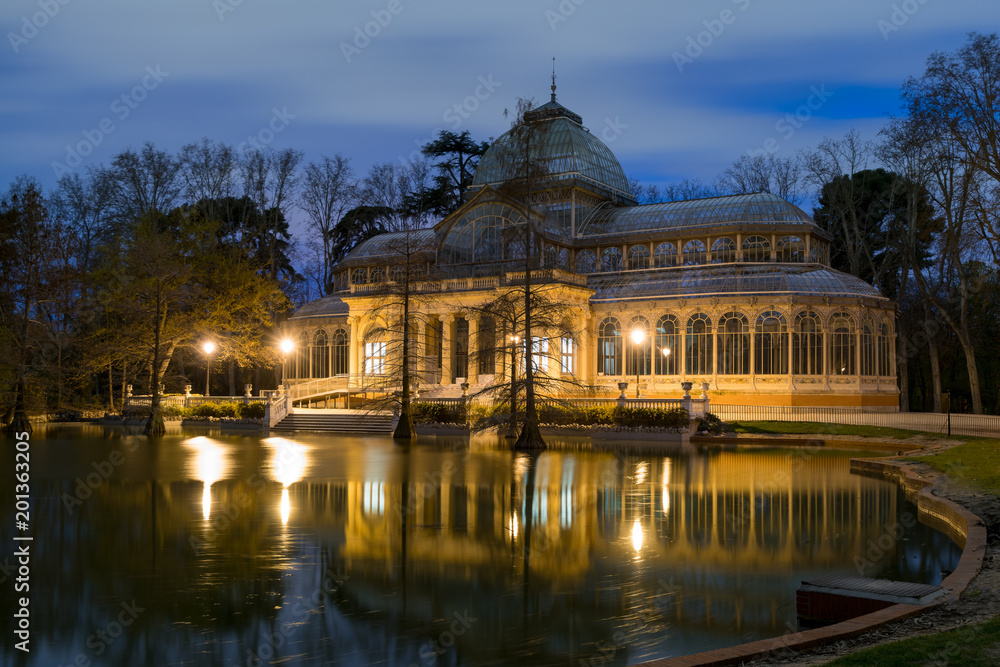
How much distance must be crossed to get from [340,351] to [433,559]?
43758mm

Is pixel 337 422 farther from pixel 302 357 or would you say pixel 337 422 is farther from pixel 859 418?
pixel 859 418

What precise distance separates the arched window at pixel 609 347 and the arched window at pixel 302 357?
65.5ft

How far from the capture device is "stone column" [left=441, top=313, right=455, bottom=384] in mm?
47938

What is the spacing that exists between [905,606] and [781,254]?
132 feet

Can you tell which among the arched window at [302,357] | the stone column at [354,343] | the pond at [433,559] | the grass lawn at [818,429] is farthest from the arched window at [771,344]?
the arched window at [302,357]

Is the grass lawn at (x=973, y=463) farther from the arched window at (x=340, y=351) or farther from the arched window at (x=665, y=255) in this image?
the arched window at (x=340, y=351)

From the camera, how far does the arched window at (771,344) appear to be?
139ft

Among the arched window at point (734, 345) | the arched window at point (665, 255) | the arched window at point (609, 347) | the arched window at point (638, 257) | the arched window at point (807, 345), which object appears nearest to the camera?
the arched window at point (807, 345)

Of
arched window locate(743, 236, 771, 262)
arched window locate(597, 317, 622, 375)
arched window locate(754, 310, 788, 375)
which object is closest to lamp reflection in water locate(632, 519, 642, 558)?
arched window locate(754, 310, 788, 375)

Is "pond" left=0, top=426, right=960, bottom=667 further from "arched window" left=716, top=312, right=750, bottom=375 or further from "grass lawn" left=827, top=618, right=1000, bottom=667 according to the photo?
"arched window" left=716, top=312, right=750, bottom=375

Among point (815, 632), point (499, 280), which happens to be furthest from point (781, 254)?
point (815, 632)

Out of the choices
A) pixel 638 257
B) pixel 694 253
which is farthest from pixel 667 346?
pixel 638 257

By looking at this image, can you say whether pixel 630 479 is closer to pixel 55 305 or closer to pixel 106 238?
pixel 55 305

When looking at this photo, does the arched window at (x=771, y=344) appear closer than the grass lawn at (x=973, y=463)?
No
